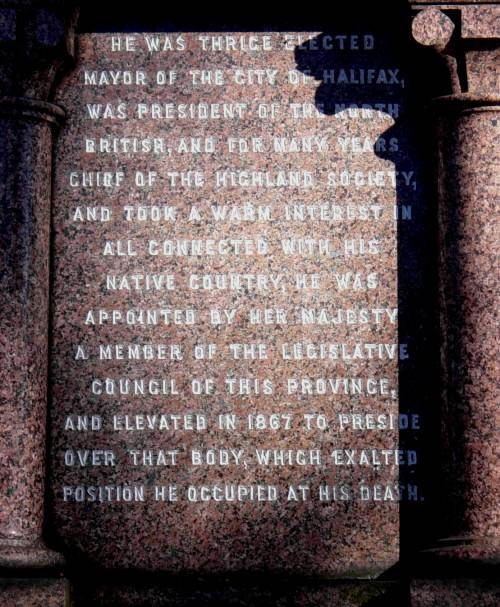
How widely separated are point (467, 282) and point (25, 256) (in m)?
2.73

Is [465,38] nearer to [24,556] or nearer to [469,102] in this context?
[469,102]

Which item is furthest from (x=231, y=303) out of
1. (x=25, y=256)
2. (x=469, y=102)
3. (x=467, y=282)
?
(x=469, y=102)

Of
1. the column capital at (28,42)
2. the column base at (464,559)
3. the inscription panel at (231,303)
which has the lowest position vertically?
the column base at (464,559)

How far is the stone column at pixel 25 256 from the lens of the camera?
6.71 metres

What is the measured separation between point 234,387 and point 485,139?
2.21m

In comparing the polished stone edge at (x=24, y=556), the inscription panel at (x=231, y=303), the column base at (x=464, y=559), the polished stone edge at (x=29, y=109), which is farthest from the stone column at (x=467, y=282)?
the polished stone edge at (x=29, y=109)

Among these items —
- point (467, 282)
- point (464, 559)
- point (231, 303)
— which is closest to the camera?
point (464, 559)

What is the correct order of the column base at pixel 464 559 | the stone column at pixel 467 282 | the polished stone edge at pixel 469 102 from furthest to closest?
the polished stone edge at pixel 469 102
the stone column at pixel 467 282
the column base at pixel 464 559

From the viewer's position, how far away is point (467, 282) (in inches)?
268

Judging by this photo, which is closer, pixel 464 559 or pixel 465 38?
pixel 464 559

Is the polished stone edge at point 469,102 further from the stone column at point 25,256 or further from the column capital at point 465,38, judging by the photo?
the stone column at point 25,256

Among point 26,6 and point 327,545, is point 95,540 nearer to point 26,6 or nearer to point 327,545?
point 327,545

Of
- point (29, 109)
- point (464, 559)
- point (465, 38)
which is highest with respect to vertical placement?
point (465, 38)

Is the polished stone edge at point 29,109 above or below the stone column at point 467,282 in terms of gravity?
above
